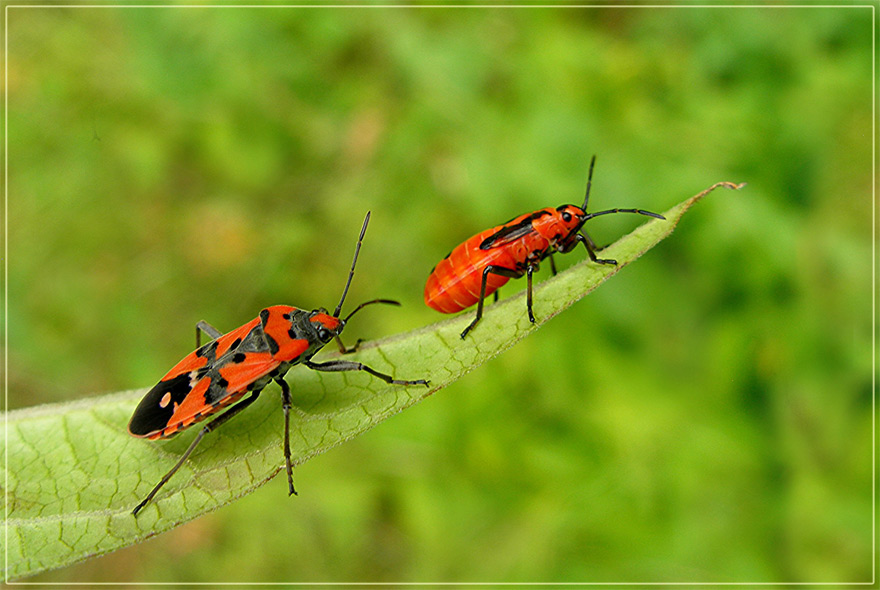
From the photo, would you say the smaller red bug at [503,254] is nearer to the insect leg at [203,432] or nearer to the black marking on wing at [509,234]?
the black marking on wing at [509,234]

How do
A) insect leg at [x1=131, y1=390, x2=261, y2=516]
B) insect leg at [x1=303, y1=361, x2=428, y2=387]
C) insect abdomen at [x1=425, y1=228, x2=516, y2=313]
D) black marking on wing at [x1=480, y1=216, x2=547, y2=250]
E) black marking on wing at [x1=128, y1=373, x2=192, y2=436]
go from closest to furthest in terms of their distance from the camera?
insect leg at [x1=131, y1=390, x2=261, y2=516] → insect leg at [x1=303, y1=361, x2=428, y2=387] → black marking on wing at [x1=128, y1=373, x2=192, y2=436] → insect abdomen at [x1=425, y1=228, x2=516, y2=313] → black marking on wing at [x1=480, y1=216, x2=547, y2=250]

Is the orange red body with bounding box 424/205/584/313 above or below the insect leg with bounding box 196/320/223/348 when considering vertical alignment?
above

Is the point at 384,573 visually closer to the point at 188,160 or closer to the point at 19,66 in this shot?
the point at 188,160

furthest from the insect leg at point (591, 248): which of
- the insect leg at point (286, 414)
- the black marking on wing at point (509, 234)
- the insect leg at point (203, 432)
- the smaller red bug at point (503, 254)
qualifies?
the insect leg at point (203, 432)

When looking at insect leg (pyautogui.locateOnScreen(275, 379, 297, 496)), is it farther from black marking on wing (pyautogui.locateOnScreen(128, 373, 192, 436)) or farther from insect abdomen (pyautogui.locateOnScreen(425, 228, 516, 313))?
insect abdomen (pyautogui.locateOnScreen(425, 228, 516, 313))

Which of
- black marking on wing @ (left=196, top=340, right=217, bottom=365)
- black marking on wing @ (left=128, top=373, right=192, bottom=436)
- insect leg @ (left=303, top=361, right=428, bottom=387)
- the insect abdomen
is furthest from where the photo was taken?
the insect abdomen

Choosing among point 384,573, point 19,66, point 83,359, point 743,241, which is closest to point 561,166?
point 743,241

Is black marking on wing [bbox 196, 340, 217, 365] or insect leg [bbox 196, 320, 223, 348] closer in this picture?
black marking on wing [bbox 196, 340, 217, 365]

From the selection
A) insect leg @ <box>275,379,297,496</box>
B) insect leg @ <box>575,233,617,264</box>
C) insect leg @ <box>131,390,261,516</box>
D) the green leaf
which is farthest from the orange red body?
insect leg @ <box>131,390,261,516</box>
